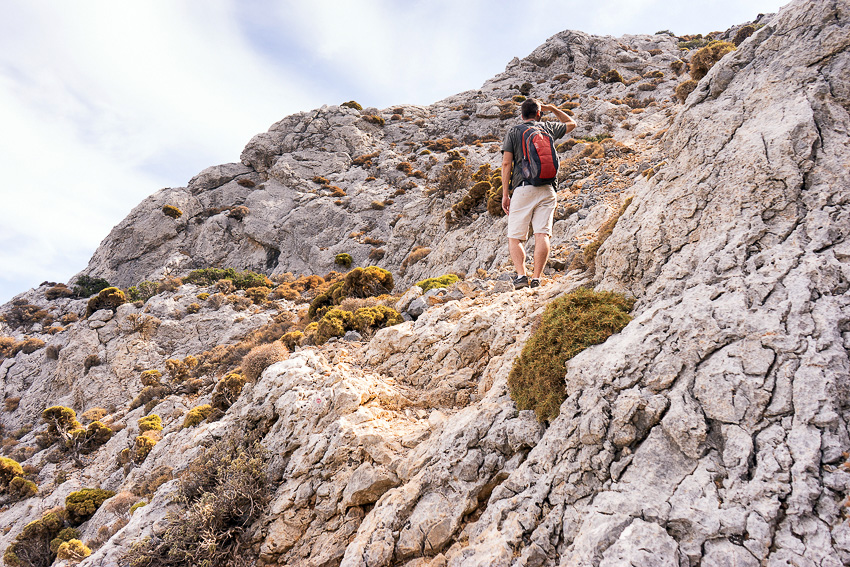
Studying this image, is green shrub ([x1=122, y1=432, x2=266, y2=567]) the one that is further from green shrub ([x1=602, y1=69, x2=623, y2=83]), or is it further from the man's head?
green shrub ([x1=602, y1=69, x2=623, y2=83])

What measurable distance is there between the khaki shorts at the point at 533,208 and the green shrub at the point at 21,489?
2314 centimetres

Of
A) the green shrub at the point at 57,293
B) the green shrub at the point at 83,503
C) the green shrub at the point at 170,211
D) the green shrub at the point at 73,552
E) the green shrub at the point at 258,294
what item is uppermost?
the green shrub at the point at 170,211

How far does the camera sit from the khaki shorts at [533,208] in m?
7.47

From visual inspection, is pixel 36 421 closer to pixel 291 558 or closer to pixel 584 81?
pixel 291 558

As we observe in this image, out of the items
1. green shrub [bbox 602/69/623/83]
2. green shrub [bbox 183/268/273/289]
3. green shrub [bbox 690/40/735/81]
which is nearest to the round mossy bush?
green shrub [bbox 183/268/273/289]

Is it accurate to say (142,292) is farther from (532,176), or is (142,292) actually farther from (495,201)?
(532,176)

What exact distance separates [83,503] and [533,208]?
18772 mm

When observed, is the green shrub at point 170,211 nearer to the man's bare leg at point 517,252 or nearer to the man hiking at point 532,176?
the man hiking at point 532,176

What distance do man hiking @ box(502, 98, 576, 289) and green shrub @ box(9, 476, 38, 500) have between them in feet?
75.1

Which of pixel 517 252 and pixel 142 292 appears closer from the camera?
pixel 517 252

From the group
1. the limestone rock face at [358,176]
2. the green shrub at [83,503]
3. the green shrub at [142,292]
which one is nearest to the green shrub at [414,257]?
the limestone rock face at [358,176]

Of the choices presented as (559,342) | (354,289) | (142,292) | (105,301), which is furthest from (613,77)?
(105,301)

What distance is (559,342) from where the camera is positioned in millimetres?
5121

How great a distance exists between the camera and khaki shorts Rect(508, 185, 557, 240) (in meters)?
7.47
